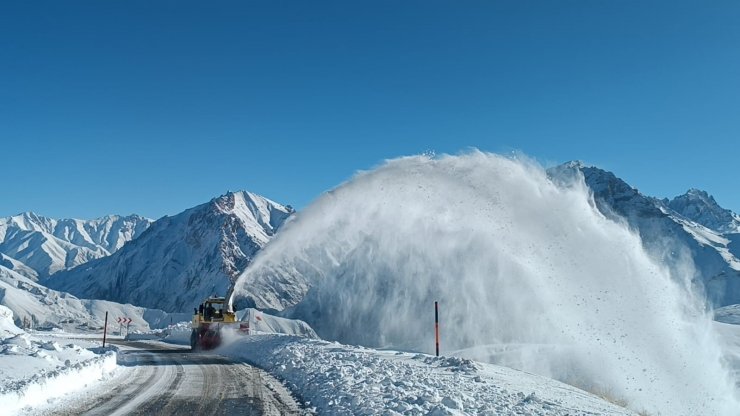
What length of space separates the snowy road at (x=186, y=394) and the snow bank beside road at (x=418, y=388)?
71 centimetres

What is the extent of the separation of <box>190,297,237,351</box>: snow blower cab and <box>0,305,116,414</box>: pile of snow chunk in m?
8.93

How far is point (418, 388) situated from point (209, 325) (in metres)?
19.7

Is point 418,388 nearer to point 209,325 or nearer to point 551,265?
point 551,265

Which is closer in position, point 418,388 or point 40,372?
point 418,388

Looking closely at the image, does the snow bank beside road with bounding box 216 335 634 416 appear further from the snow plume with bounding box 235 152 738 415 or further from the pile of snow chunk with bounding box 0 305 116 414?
the snow plume with bounding box 235 152 738 415

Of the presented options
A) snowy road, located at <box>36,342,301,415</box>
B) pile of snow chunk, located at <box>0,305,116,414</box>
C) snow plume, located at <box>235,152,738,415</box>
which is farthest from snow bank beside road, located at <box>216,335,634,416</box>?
snow plume, located at <box>235,152,738,415</box>

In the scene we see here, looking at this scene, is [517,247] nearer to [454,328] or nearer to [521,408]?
[521,408]

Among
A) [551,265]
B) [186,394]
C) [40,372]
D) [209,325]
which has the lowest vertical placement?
[186,394]

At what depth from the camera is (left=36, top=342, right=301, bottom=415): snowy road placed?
1235 centimetres

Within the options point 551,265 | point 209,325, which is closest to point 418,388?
point 551,265

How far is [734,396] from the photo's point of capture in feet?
83.8

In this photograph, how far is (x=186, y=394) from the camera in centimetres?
1444

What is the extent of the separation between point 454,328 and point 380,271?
304 feet

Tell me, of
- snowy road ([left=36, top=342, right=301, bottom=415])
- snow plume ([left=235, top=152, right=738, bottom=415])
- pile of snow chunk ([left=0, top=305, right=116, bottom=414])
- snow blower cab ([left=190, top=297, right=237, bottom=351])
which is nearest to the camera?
pile of snow chunk ([left=0, top=305, right=116, bottom=414])
